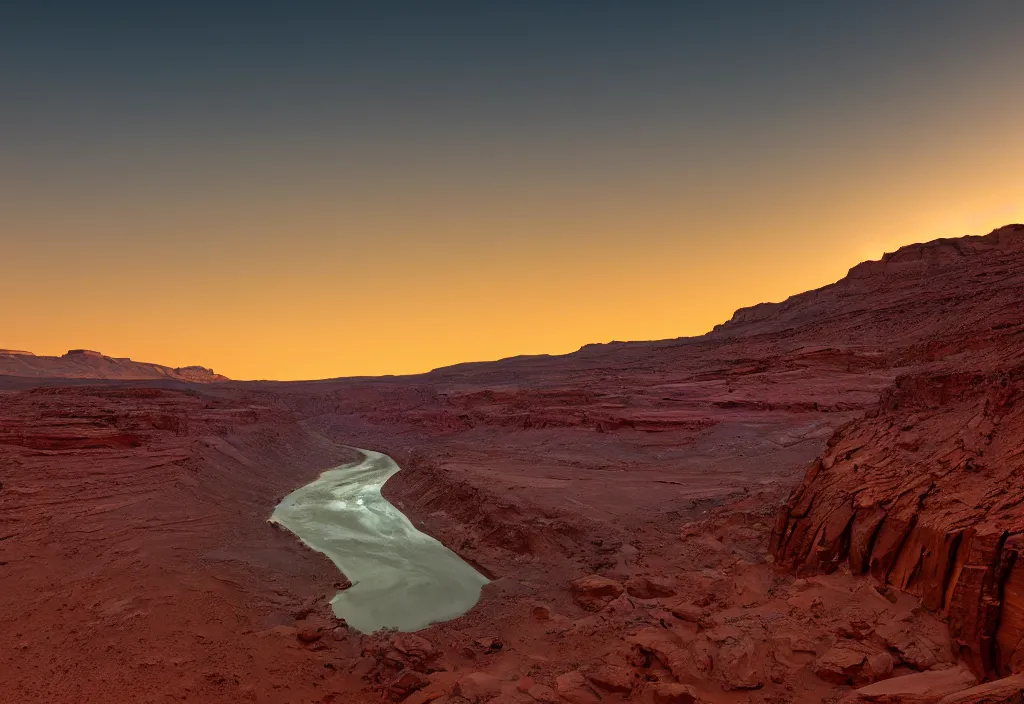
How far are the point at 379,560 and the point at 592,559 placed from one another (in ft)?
26.3

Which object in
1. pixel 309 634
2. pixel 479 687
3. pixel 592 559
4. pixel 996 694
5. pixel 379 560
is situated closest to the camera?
pixel 996 694

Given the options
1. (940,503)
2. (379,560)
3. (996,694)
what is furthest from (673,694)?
(379,560)

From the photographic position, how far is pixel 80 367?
135500mm

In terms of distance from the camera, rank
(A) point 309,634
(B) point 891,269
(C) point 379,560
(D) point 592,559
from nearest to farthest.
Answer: (A) point 309,634, (D) point 592,559, (C) point 379,560, (B) point 891,269

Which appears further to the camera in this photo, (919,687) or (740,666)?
(740,666)

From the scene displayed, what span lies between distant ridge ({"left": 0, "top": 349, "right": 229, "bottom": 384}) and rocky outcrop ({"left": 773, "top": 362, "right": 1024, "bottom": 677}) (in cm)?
12147

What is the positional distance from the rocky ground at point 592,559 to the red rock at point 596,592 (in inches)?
2.1

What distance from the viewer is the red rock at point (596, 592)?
13727 millimetres

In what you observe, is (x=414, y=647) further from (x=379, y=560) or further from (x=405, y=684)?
(x=379, y=560)

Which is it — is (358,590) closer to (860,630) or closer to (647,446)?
(860,630)

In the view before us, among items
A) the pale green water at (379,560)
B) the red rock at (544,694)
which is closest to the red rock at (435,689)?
the red rock at (544,694)

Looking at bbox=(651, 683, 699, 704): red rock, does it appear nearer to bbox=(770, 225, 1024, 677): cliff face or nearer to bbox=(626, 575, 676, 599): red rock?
bbox=(770, 225, 1024, 677): cliff face

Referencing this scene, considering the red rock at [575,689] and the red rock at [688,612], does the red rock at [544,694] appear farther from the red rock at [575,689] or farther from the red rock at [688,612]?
the red rock at [688,612]

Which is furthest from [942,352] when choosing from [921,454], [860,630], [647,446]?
[860,630]
